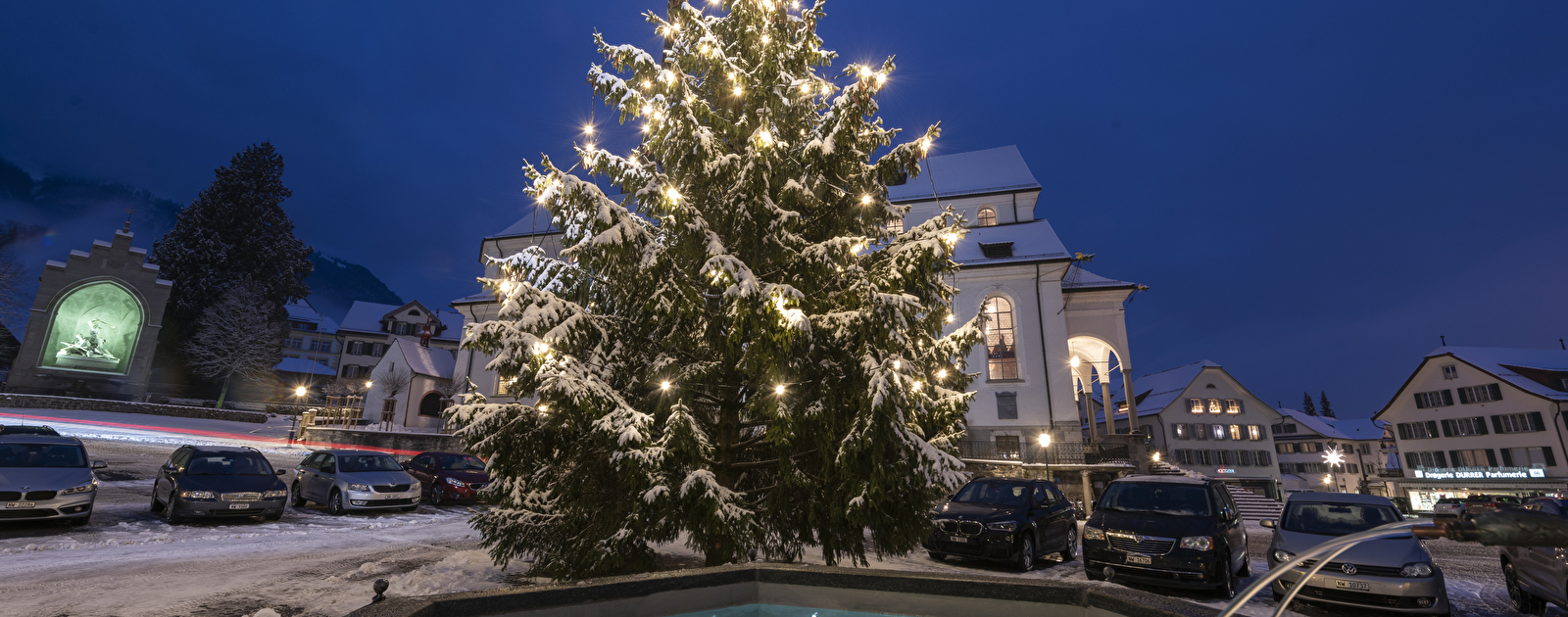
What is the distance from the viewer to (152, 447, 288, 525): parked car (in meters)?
12.0

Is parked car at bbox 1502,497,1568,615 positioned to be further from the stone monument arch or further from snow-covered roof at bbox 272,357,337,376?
snow-covered roof at bbox 272,357,337,376

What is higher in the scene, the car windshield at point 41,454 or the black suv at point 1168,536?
the car windshield at point 41,454

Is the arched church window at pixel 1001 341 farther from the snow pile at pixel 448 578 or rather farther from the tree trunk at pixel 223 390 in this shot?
the tree trunk at pixel 223 390

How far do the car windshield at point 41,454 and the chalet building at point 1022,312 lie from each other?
1412 cm

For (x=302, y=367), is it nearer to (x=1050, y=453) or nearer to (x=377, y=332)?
(x=377, y=332)

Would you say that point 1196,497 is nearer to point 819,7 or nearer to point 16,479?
point 819,7

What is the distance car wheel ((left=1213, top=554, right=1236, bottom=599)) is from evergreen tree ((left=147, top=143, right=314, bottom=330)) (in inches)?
2440

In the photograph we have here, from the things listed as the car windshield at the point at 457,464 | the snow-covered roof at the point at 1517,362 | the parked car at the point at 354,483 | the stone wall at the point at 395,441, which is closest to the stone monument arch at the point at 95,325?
the stone wall at the point at 395,441

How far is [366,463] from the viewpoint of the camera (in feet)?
52.3

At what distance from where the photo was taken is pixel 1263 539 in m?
16.6

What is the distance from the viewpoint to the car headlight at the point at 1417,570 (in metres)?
7.38

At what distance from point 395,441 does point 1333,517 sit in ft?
112

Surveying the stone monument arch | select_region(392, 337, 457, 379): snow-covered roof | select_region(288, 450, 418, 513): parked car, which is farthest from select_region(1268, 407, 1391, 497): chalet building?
the stone monument arch

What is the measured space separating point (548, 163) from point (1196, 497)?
10589 millimetres
